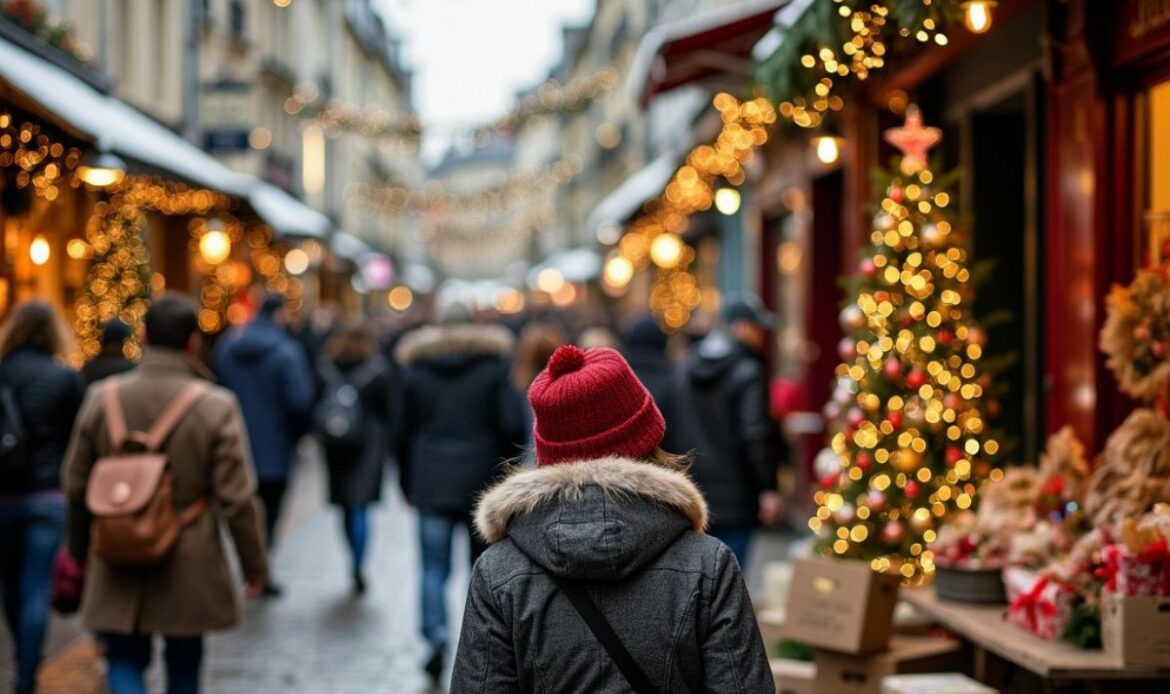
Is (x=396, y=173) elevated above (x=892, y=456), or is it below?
above

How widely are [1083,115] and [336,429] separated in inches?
244

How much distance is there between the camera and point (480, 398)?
976 centimetres

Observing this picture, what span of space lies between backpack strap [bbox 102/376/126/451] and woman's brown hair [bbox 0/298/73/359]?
1.65 m

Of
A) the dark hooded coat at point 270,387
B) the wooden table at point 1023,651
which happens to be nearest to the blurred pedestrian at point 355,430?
the dark hooded coat at point 270,387

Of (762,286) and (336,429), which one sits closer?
(336,429)

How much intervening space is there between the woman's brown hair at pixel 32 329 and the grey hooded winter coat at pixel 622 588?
5301 mm

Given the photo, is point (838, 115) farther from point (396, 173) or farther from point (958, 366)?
point (396, 173)

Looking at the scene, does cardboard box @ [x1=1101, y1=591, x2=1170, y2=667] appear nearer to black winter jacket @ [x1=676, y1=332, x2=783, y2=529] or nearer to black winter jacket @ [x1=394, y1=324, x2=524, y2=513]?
black winter jacket @ [x1=676, y1=332, x2=783, y2=529]

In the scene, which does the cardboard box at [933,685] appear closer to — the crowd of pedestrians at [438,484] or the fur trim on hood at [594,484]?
the crowd of pedestrians at [438,484]

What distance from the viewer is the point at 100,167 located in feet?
41.6

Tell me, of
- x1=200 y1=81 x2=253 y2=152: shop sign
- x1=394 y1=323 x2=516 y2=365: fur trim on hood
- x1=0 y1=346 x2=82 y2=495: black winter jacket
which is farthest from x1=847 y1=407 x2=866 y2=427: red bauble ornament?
x1=200 y1=81 x2=253 y2=152: shop sign

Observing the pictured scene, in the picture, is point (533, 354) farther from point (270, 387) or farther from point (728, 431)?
point (270, 387)

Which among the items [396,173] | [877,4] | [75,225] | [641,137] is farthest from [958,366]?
[396,173]

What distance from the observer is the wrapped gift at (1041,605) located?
623 centimetres
